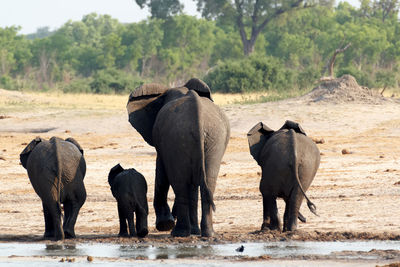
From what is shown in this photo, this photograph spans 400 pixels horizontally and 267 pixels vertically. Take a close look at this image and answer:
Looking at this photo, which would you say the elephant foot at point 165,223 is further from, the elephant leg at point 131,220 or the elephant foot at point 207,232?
the elephant foot at point 207,232

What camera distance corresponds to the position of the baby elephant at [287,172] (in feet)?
29.8

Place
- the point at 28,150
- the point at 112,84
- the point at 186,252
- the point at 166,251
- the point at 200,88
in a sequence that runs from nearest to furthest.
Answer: the point at 186,252 → the point at 166,251 → the point at 200,88 → the point at 28,150 → the point at 112,84

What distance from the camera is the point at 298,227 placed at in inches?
382

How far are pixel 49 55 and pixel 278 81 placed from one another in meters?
26.1

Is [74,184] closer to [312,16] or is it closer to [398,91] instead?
[398,91]

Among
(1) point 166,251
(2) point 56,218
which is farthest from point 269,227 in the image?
(2) point 56,218

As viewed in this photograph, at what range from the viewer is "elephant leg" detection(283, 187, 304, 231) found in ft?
29.9

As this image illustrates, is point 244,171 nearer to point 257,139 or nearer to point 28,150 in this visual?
point 257,139

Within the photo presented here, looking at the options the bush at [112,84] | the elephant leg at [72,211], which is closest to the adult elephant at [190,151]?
the elephant leg at [72,211]

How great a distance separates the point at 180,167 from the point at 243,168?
22.7 ft

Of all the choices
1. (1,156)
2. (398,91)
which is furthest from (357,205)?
(398,91)

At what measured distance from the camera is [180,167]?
347 inches

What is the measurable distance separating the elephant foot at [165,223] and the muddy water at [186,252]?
675 mm

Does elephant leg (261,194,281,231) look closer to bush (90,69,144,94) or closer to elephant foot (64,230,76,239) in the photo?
elephant foot (64,230,76,239)
